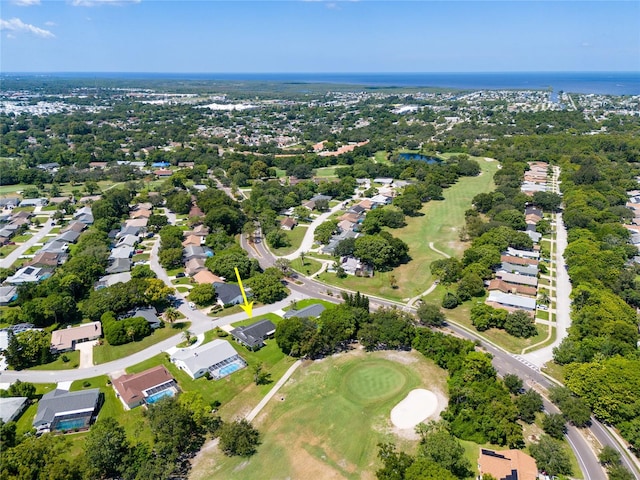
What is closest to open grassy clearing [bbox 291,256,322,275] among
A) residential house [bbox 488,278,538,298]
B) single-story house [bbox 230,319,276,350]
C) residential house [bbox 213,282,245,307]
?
residential house [bbox 213,282,245,307]

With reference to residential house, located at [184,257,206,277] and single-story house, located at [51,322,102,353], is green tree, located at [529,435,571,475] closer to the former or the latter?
single-story house, located at [51,322,102,353]

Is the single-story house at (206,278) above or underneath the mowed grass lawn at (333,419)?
above

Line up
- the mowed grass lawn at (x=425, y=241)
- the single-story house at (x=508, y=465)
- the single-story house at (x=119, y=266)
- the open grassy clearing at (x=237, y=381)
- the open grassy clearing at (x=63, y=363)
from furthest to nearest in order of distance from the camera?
1. the single-story house at (x=119, y=266)
2. the mowed grass lawn at (x=425, y=241)
3. the open grassy clearing at (x=63, y=363)
4. the open grassy clearing at (x=237, y=381)
5. the single-story house at (x=508, y=465)

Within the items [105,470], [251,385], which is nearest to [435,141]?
[251,385]

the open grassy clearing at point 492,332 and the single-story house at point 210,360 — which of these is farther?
the open grassy clearing at point 492,332

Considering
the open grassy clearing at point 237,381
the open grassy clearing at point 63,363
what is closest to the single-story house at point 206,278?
the open grassy clearing at point 237,381

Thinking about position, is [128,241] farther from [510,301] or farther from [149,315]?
[510,301]

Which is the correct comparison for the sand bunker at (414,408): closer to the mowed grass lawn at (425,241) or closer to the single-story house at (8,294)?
the mowed grass lawn at (425,241)
